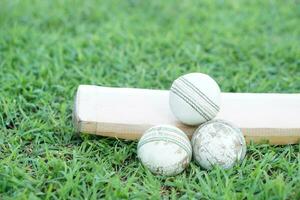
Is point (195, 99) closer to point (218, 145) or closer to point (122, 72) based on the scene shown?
point (218, 145)

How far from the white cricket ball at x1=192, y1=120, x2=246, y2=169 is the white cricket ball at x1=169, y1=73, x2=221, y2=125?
98 millimetres

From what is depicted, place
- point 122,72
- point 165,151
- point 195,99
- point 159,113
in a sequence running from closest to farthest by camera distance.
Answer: point 165,151
point 195,99
point 159,113
point 122,72

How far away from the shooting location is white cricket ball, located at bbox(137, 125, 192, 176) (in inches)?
118

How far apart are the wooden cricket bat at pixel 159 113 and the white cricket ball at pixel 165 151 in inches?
10.9

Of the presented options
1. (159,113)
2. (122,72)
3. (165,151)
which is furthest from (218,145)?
(122,72)

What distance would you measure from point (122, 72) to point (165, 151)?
5.54ft

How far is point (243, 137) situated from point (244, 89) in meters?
1.18

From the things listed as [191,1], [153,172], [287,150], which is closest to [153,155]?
[153,172]

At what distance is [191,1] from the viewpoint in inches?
247

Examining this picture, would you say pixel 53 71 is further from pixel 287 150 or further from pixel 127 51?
pixel 287 150

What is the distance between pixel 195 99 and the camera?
10.5ft

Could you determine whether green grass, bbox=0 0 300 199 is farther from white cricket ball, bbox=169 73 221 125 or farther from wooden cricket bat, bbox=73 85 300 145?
white cricket ball, bbox=169 73 221 125

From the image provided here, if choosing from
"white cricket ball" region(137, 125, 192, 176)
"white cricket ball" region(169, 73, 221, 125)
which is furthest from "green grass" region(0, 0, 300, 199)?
"white cricket ball" region(169, 73, 221, 125)

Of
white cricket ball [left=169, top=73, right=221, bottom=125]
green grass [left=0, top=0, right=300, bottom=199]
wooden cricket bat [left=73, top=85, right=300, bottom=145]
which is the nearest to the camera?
green grass [left=0, top=0, right=300, bottom=199]
